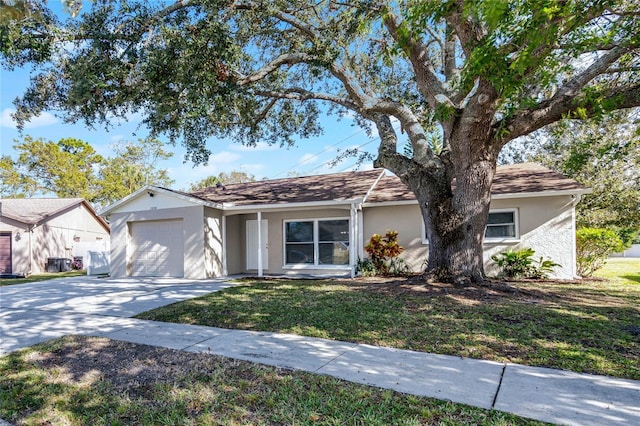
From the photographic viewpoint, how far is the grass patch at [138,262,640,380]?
4527mm

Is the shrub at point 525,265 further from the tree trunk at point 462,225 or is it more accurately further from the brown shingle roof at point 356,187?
the tree trunk at point 462,225

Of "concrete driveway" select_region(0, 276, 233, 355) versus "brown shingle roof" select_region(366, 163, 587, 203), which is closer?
"concrete driveway" select_region(0, 276, 233, 355)

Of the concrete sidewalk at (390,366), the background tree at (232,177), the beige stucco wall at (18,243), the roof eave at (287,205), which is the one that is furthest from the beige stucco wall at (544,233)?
the background tree at (232,177)

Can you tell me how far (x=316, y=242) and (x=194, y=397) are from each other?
32.6 feet

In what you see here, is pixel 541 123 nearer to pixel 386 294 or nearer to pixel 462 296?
pixel 462 296

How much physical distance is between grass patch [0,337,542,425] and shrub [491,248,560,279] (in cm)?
936

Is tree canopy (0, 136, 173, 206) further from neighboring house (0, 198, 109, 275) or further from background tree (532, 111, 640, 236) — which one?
background tree (532, 111, 640, 236)

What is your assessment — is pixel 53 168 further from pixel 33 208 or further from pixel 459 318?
pixel 459 318

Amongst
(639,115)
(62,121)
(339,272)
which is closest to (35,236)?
(62,121)

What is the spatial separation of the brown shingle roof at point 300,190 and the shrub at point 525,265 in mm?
5012

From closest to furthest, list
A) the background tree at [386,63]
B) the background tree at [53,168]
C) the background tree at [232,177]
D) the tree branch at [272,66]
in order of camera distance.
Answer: the background tree at [386,63] → the tree branch at [272,66] → the background tree at [53,168] → the background tree at [232,177]

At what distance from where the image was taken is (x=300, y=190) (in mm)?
14344

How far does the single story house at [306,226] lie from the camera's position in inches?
449

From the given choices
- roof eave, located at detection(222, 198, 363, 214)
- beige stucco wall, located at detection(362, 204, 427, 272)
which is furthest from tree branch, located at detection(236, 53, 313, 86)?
beige stucco wall, located at detection(362, 204, 427, 272)
